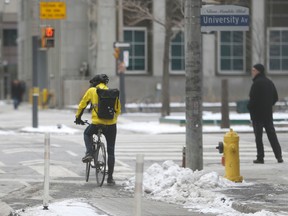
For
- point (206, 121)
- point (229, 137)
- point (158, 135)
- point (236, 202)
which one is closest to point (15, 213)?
point (236, 202)

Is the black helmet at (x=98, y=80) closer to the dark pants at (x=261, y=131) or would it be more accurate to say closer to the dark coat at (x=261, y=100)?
the dark coat at (x=261, y=100)

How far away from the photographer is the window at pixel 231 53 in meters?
47.5

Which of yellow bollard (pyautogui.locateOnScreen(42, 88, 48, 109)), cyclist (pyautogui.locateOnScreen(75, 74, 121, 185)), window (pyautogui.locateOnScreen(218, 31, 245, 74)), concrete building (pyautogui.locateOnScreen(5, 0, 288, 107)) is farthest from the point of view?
yellow bollard (pyautogui.locateOnScreen(42, 88, 48, 109))

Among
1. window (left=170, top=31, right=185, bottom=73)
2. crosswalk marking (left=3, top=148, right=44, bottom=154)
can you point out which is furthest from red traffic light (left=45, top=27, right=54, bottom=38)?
window (left=170, top=31, right=185, bottom=73)

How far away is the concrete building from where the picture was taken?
45125 millimetres

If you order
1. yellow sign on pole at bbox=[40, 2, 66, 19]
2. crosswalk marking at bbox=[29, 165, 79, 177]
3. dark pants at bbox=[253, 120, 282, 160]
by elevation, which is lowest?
crosswalk marking at bbox=[29, 165, 79, 177]

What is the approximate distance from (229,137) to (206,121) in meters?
14.7

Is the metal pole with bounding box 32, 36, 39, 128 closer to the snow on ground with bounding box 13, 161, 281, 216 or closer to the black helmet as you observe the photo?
the black helmet

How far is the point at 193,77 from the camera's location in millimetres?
13062

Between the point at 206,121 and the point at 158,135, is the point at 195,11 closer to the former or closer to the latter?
the point at 158,135

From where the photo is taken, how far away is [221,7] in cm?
1327

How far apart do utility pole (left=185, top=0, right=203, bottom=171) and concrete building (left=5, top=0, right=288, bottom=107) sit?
101 ft

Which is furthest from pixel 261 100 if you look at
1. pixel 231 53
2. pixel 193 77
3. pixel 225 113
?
pixel 231 53

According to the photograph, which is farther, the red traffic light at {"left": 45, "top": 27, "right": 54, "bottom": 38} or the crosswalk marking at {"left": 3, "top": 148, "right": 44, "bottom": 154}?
the red traffic light at {"left": 45, "top": 27, "right": 54, "bottom": 38}
